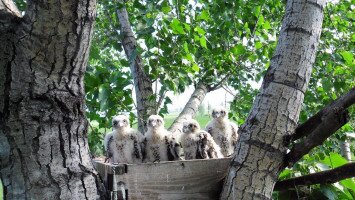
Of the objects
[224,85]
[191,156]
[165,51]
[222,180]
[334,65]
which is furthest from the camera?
[224,85]

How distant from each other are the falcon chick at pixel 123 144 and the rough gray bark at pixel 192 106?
610mm

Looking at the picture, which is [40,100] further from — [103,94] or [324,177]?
[103,94]

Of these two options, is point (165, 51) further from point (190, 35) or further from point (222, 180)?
point (222, 180)

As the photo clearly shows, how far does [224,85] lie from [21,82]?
164 inches

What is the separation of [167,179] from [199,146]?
3.38ft

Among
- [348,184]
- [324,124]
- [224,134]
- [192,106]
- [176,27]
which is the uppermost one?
[176,27]

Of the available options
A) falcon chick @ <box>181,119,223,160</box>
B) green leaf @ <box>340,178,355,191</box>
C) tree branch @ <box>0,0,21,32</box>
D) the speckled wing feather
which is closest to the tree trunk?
tree branch @ <box>0,0,21,32</box>

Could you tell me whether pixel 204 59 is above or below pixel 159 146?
above

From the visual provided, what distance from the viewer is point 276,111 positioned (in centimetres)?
214

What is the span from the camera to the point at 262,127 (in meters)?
2.12

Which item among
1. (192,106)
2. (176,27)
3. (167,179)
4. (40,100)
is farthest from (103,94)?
(192,106)

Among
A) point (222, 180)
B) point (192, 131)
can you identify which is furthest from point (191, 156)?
point (222, 180)

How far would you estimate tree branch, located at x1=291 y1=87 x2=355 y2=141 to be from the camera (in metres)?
1.91

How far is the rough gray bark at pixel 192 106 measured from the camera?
452 cm
